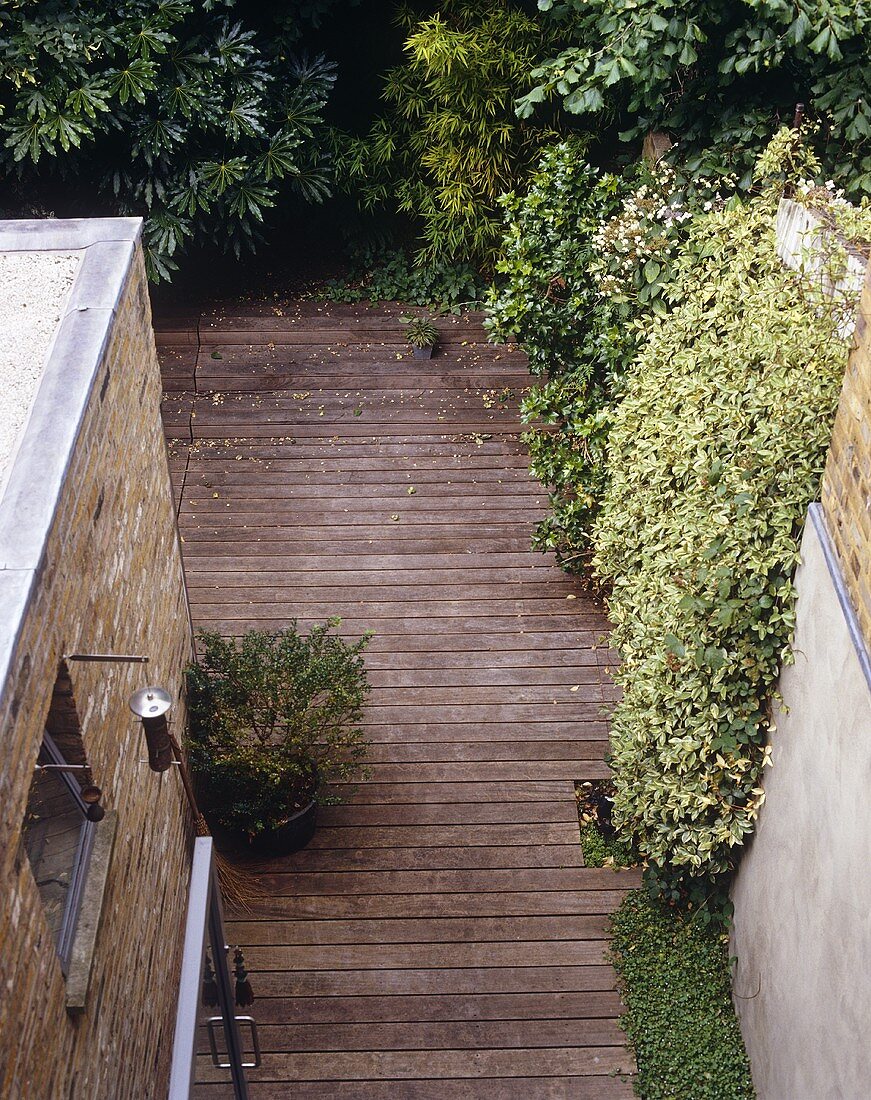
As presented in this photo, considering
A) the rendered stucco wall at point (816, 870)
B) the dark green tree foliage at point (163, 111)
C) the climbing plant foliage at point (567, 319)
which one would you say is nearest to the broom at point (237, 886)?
the rendered stucco wall at point (816, 870)

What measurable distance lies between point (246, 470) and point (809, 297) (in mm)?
4306

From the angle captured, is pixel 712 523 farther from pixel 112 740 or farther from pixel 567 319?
pixel 567 319

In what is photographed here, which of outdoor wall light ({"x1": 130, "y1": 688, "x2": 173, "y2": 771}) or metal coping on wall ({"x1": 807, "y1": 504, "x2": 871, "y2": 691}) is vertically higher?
metal coping on wall ({"x1": 807, "y1": 504, "x2": 871, "y2": 691})

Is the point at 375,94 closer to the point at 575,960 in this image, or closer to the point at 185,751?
the point at 185,751

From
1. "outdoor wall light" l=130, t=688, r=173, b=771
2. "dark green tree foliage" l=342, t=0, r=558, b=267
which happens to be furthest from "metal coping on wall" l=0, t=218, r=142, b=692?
"dark green tree foliage" l=342, t=0, r=558, b=267

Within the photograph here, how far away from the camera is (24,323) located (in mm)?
3537

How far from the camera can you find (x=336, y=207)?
8977 mm

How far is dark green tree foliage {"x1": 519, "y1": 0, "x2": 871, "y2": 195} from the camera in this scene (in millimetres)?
5184

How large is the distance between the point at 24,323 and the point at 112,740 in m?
1.37

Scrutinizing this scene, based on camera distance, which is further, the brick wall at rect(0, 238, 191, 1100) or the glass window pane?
the glass window pane

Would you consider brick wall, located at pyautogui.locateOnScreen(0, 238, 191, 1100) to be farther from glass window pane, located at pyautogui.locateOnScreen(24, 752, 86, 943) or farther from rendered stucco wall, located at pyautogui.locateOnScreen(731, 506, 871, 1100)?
rendered stucco wall, located at pyautogui.locateOnScreen(731, 506, 871, 1100)

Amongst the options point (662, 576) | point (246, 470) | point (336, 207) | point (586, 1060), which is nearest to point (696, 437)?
point (662, 576)

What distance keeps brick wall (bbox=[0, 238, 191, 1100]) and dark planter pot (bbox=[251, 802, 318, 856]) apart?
0.66m

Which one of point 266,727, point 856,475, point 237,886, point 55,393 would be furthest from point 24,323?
point 237,886
